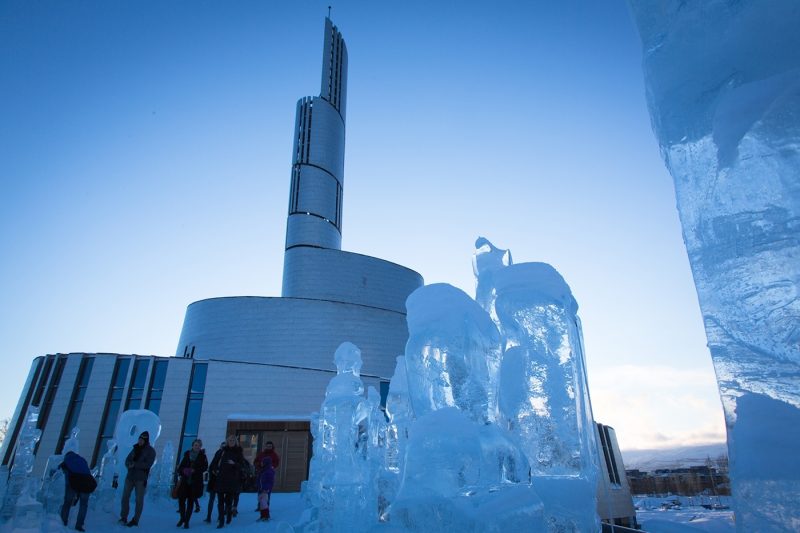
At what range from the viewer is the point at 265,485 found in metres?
8.60

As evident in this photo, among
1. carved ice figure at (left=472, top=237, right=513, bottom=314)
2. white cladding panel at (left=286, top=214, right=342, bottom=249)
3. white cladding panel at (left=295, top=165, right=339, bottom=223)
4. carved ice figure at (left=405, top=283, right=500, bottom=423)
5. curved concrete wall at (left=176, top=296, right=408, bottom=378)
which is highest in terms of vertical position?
white cladding panel at (left=295, top=165, right=339, bottom=223)

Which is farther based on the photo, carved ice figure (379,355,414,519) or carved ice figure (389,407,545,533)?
carved ice figure (379,355,414,519)

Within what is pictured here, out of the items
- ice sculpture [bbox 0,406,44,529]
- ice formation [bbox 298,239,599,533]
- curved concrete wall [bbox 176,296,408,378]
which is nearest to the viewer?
ice formation [bbox 298,239,599,533]

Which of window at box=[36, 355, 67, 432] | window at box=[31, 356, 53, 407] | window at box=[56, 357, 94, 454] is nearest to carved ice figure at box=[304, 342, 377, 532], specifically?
window at box=[56, 357, 94, 454]

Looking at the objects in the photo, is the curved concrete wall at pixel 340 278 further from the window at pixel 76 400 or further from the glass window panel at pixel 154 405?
the window at pixel 76 400

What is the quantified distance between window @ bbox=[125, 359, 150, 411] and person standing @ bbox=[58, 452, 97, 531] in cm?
2356

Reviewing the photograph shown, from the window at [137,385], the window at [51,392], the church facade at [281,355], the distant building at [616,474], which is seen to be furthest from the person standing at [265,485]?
the window at [51,392]

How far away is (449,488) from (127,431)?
34.0 ft

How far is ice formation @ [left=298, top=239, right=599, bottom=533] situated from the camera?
2.91m

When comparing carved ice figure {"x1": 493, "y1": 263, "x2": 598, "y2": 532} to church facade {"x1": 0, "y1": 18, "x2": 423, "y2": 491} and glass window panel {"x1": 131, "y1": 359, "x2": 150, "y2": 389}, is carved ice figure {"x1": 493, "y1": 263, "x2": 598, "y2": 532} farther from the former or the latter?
glass window panel {"x1": 131, "y1": 359, "x2": 150, "y2": 389}

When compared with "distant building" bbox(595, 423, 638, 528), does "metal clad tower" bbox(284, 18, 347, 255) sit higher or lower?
higher

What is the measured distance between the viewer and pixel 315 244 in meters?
50.5

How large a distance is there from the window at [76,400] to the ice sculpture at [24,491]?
22.7m

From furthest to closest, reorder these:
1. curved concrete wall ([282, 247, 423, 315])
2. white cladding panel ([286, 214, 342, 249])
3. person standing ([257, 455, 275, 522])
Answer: white cladding panel ([286, 214, 342, 249]) < curved concrete wall ([282, 247, 423, 315]) < person standing ([257, 455, 275, 522])
